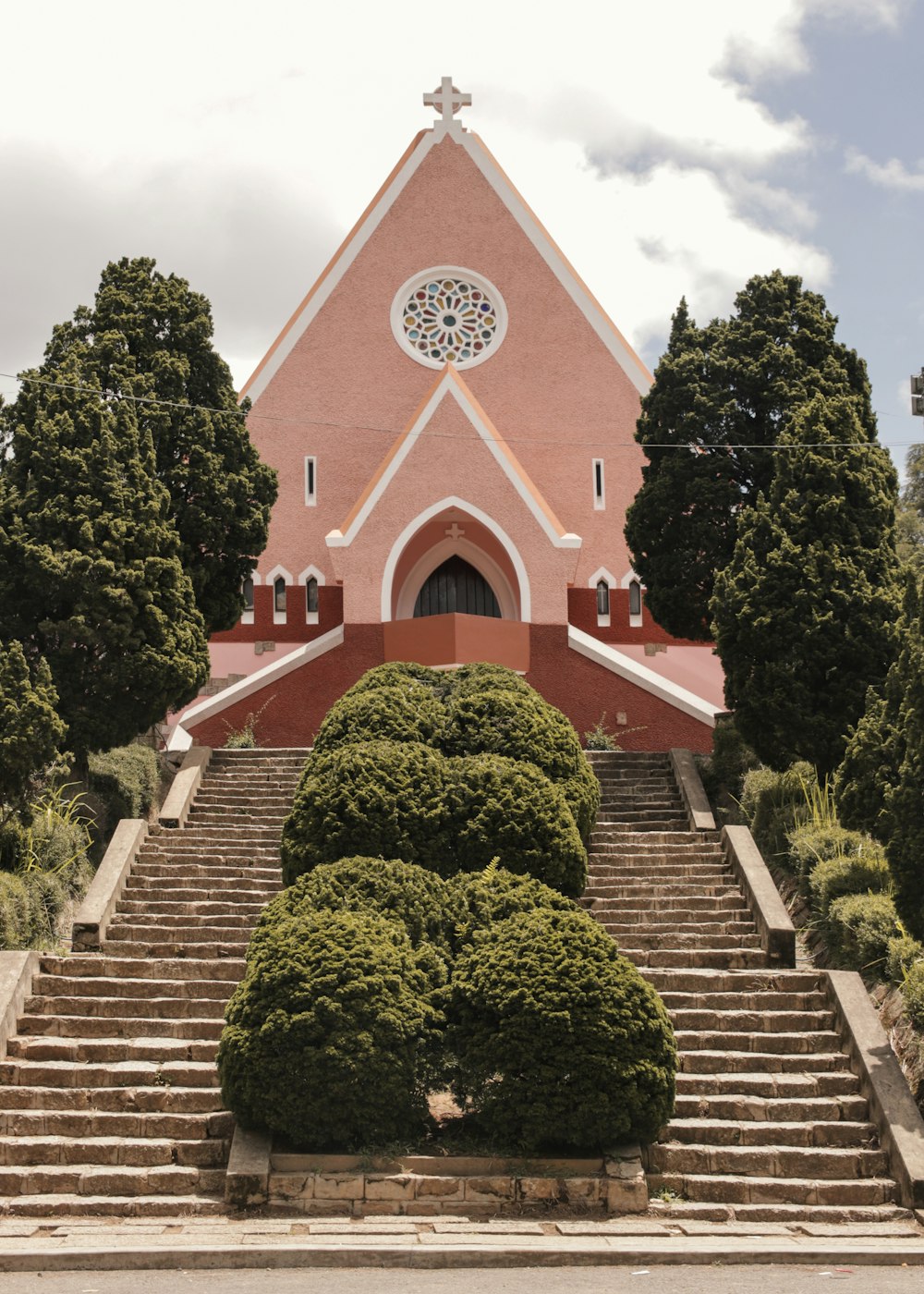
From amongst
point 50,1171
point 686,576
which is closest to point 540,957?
point 50,1171

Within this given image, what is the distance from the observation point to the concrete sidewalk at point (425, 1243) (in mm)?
7605

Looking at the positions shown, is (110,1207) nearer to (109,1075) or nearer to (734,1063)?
(109,1075)

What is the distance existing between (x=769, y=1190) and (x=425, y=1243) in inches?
91.5

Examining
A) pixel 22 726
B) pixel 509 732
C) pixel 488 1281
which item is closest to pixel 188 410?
pixel 22 726

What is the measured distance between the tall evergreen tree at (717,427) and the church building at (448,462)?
2629 mm

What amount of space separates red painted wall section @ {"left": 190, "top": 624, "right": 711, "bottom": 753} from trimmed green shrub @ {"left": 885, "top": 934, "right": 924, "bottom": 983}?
8.85 m

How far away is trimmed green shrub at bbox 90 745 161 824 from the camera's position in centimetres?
1491

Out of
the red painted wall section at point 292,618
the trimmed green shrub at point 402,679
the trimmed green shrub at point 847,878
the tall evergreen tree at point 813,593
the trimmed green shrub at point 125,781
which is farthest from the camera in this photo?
the red painted wall section at point 292,618

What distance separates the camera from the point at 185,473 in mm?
16578

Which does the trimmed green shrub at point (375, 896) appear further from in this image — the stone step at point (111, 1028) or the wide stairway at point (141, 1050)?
the wide stairway at point (141, 1050)

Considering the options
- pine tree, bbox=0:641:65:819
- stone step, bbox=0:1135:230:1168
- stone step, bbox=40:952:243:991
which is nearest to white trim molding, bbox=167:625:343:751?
pine tree, bbox=0:641:65:819

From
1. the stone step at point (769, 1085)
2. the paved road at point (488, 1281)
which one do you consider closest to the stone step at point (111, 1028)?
the paved road at point (488, 1281)

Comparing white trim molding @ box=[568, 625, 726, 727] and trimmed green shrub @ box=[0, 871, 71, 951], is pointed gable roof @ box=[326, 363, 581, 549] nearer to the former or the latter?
white trim molding @ box=[568, 625, 726, 727]

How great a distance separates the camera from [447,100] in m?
24.7
